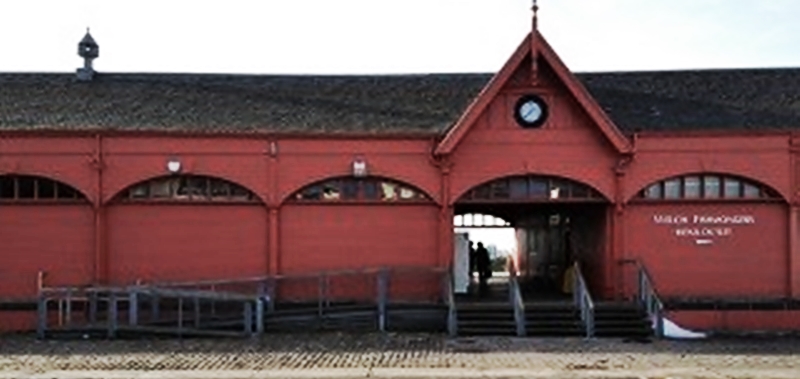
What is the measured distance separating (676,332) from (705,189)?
3.62 meters

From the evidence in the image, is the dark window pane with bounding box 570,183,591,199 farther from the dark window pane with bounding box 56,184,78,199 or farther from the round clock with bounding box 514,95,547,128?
the dark window pane with bounding box 56,184,78,199

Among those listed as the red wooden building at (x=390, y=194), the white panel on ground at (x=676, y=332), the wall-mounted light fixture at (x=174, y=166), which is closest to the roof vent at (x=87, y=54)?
the red wooden building at (x=390, y=194)

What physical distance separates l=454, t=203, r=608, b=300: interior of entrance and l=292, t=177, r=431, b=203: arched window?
2268mm

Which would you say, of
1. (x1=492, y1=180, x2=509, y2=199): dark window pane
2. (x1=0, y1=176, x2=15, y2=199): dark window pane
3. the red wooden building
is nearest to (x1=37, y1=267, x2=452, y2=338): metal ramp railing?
the red wooden building

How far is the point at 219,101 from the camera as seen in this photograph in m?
30.1

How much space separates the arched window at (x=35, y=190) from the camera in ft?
88.7

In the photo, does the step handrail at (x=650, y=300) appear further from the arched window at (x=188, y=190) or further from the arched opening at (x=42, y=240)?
the arched opening at (x=42, y=240)

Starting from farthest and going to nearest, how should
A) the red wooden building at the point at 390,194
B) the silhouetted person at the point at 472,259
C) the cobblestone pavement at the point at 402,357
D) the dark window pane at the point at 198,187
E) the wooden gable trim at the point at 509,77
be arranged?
1. the silhouetted person at the point at 472,259
2. the dark window pane at the point at 198,187
3. the red wooden building at the point at 390,194
4. the wooden gable trim at the point at 509,77
5. the cobblestone pavement at the point at 402,357

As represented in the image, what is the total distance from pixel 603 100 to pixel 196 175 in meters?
10.6

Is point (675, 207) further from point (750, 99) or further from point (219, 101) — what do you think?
point (219, 101)

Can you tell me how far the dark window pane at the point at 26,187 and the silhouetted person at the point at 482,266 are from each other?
1157cm

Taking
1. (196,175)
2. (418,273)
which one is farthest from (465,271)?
(196,175)

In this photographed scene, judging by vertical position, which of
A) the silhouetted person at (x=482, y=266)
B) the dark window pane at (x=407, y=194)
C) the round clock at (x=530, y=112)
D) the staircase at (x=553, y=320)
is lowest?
the staircase at (x=553, y=320)

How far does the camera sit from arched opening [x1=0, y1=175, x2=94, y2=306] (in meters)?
26.9
